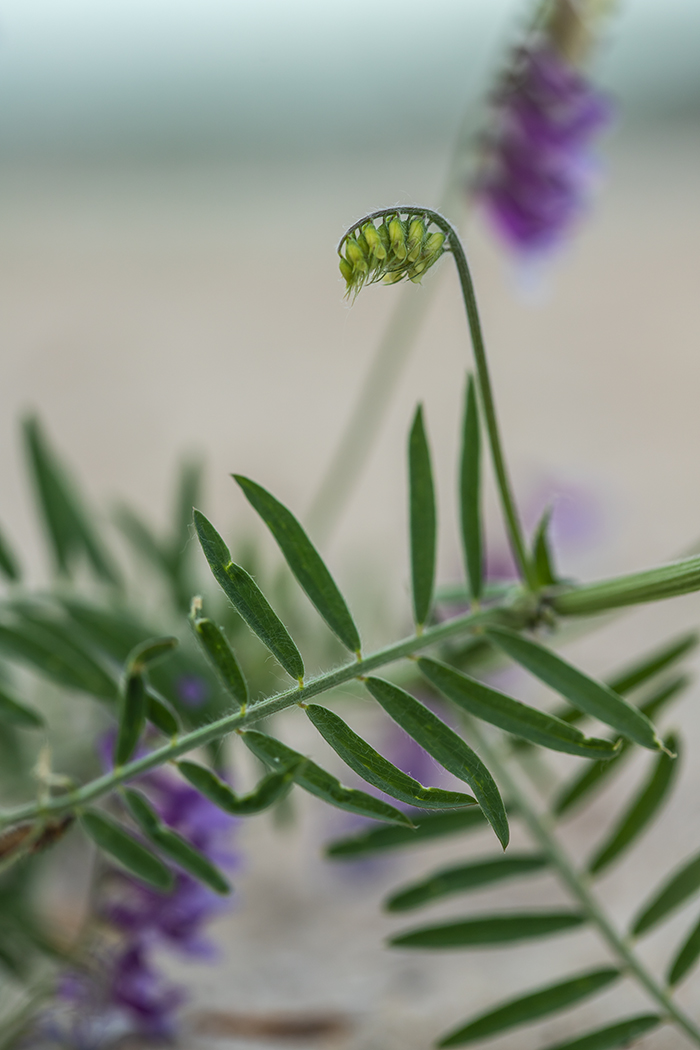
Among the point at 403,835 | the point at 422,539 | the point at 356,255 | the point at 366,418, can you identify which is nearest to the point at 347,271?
the point at 356,255

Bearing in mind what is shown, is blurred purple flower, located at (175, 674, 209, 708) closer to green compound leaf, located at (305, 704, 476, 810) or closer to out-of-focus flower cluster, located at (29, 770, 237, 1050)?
out-of-focus flower cluster, located at (29, 770, 237, 1050)

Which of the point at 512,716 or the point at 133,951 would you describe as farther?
the point at 133,951

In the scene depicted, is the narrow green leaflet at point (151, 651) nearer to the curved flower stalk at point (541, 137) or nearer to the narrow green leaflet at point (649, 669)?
the narrow green leaflet at point (649, 669)

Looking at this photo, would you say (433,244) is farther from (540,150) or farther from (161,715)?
(540,150)

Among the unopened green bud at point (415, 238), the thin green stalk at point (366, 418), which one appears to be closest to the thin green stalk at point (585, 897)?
the unopened green bud at point (415, 238)

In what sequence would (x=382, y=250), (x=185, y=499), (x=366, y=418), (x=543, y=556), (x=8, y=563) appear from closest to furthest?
1. (x=382, y=250)
2. (x=543, y=556)
3. (x=8, y=563)
4. (x=185, y=499)
5. (x=366, y=418)

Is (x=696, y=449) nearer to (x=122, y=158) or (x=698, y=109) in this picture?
(x=698, y=109)
